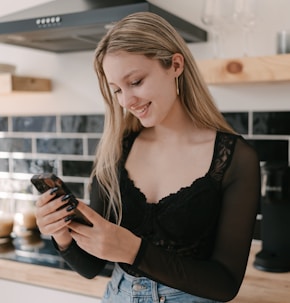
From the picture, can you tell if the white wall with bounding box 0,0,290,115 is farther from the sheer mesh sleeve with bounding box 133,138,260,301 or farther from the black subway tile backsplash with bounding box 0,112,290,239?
the sheer mesh sleeve with bounding box 133,138,260,301

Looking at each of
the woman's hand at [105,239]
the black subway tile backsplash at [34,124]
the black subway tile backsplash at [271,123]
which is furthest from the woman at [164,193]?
the black subway tile backsplash at [34,124]

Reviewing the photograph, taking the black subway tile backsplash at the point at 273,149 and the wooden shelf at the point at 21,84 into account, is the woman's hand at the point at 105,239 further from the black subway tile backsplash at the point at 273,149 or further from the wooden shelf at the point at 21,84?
the wooden shelf at the point at 21,84

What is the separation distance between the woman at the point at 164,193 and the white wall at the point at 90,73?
566mm

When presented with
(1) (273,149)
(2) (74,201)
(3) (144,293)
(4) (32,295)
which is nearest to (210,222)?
(3) (144,293)

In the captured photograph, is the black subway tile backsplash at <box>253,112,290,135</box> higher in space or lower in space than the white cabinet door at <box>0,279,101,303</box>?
higher

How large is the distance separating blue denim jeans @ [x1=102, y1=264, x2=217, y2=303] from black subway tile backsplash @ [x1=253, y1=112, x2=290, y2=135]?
0.79m

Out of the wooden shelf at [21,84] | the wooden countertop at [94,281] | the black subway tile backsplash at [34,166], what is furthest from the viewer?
the black subway tile backsplash at [34,166]

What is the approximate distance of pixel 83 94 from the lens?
6.99 feet

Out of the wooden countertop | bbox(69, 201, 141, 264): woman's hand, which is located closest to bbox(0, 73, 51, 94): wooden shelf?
the wooden countertop

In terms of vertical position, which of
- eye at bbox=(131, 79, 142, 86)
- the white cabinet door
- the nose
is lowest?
the white cabinet door

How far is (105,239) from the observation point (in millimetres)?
1012

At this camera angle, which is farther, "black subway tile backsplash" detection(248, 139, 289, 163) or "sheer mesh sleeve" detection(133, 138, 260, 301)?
"black subway tile backsplash" detection(248, 139, 289, 163)

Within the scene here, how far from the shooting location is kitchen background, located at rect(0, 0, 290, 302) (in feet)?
5.71

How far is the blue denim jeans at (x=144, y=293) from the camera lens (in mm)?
1135
